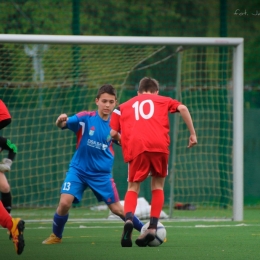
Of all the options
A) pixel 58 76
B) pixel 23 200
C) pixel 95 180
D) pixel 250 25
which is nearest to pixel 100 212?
pixel 23 200

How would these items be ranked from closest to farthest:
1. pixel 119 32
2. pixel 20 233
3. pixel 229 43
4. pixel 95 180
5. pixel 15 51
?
pixel 20 233
pixel 95 180
pixel 229 43
pixel 15 51
pixel 119 32

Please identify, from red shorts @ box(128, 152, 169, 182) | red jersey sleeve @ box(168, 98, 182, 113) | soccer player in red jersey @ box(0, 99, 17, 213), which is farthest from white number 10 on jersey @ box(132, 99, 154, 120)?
soccer player in red jersey @ box(0, 99, 17, 213)

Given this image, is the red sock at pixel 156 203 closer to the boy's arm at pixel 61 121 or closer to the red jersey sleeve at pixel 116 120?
the red jersey sleeve at pixel 116 120

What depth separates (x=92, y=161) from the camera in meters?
7.78

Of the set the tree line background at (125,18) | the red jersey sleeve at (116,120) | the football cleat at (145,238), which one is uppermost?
Answer: the tree line background at (125,18)

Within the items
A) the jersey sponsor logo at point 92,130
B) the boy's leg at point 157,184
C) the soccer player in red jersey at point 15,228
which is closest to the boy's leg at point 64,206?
the jersey sponsor logo at point 92,130

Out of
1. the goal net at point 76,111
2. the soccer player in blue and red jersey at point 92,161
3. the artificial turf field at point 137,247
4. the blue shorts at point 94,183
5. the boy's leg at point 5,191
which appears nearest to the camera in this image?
the artificial turf field at point 137,247

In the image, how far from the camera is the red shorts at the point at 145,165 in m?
6.80

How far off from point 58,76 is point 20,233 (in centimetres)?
646

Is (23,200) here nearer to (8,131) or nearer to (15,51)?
(8,131)

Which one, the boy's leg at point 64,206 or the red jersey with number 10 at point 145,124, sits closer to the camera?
the red jersey with number 10 at point 145,124

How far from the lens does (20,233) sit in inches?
240

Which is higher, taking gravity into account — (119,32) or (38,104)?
(119,32)

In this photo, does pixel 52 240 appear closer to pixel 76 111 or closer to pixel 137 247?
pixel 137 247
